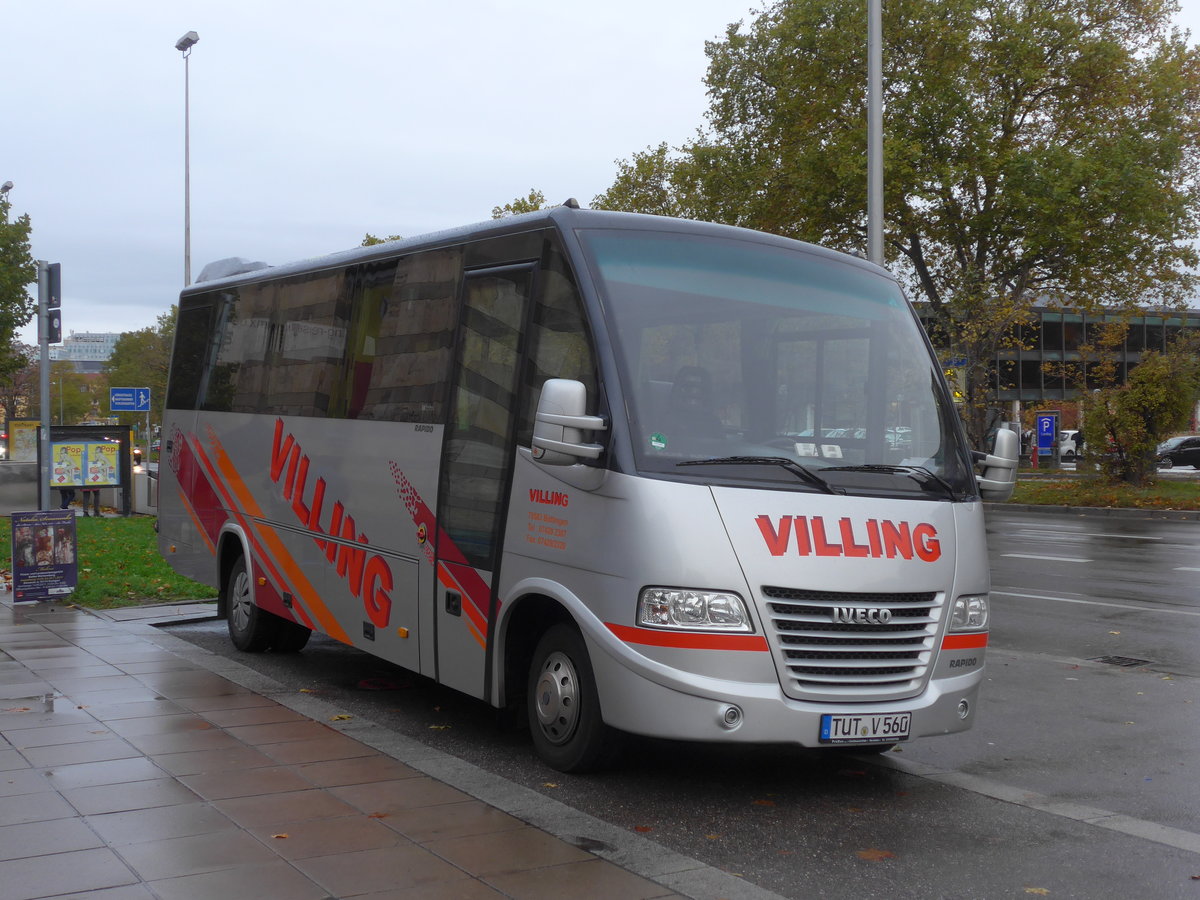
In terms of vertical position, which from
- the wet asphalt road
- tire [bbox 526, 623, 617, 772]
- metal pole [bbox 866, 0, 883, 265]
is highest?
metal pole [bbox 866, 0, 883, 265]

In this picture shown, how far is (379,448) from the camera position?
7980mm

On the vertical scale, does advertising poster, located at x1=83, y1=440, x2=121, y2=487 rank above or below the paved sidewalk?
above

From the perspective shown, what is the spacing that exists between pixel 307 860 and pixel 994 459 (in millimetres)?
4098

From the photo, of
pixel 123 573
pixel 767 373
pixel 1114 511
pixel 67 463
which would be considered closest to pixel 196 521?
pixel 123 573

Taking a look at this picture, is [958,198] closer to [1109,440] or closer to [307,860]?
[1109,440]

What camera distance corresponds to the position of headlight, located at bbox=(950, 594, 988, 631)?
6.18m

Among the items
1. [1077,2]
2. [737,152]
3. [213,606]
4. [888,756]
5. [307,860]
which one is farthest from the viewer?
[737,152]

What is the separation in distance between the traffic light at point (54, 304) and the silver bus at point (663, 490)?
25.5ft

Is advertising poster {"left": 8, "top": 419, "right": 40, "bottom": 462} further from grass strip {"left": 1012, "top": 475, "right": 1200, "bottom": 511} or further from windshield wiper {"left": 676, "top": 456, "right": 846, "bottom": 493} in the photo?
windshield wiper {"left": 676, "top": 456, "right": 846, "bottom": 493}

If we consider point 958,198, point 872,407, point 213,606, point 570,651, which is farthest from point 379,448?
point 958,198

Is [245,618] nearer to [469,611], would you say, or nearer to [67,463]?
[469,611]

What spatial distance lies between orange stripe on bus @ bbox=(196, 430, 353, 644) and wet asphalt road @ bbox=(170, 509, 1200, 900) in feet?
1.63

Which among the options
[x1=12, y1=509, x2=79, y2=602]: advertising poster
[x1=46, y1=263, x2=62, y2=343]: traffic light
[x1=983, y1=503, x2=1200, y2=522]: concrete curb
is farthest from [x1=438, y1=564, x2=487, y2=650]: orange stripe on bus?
[x1=983, y1=503, x2=1200, y2=522]: concrete curb

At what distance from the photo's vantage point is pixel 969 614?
627 centimetres
